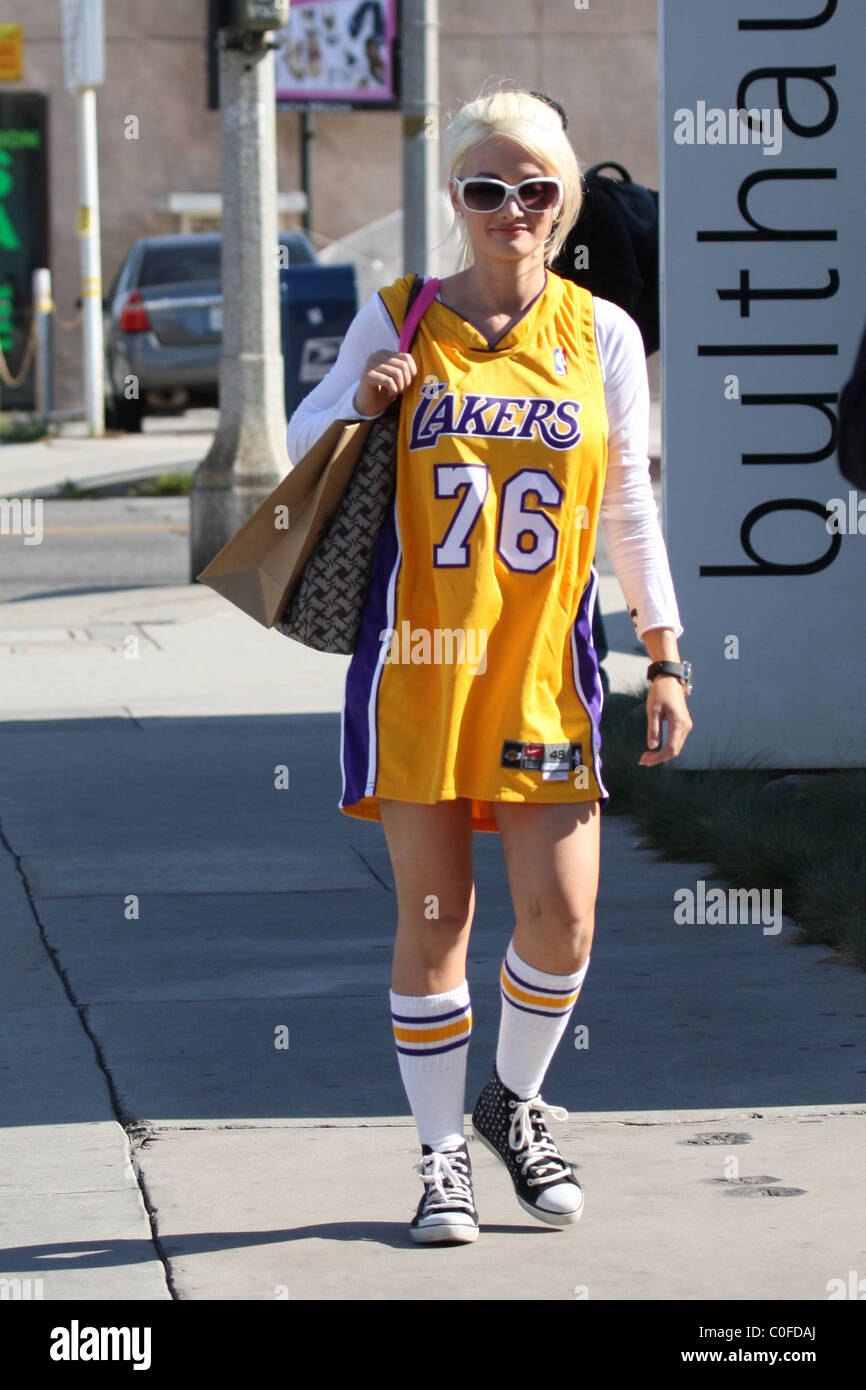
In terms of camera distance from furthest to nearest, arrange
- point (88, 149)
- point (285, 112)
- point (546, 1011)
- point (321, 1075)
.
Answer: point (285, 112)
point (88, 149)
point (321, 1075)
point (546, 1011)

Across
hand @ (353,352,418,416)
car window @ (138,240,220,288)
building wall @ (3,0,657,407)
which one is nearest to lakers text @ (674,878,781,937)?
hand @ (353,352,418,416)

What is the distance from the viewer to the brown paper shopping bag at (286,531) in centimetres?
360

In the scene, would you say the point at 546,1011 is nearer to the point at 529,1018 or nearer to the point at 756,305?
the point at 529,1018

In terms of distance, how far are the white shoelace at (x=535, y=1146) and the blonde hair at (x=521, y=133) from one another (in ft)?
5.00

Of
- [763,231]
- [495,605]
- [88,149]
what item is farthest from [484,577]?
[88,149]

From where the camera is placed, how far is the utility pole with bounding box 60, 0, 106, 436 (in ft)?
67.6

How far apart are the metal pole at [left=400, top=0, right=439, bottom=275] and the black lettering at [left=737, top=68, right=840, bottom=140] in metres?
7.38

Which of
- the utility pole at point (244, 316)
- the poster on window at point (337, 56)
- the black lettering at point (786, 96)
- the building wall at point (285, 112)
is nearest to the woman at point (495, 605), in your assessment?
the black lettering at point (786, 96)

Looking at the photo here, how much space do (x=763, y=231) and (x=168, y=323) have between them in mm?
14237

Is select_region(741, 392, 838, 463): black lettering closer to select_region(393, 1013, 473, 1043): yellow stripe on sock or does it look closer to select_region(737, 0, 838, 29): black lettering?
select_region(737, 0, 838, 29): black lettering

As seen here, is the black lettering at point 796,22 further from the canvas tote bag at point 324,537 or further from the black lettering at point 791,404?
the canvas tote bag at point 324,537

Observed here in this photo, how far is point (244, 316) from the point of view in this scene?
1188 centimetres
